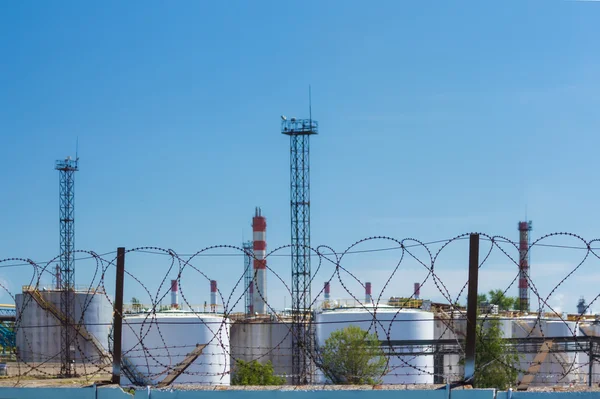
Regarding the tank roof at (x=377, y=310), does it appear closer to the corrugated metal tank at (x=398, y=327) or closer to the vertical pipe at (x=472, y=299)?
the corrugated metal tank at (x=398, y=327)

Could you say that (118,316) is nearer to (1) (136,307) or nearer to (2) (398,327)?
(2) (398,327)

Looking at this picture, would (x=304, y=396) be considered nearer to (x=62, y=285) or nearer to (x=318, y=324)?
(x=318, y=324)

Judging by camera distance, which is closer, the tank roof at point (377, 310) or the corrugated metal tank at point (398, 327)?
the corrugated metal tank at point (398, 327)

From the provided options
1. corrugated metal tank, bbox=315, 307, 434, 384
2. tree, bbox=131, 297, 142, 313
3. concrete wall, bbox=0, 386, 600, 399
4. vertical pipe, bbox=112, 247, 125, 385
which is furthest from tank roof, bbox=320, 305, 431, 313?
concrete wall, bbox=0, 386, 600, 399

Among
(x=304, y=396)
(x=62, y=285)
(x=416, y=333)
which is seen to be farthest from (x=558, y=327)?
(x=304, y=396)

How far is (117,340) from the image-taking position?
838 cm

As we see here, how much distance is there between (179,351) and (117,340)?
88.1ft

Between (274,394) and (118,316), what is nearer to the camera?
(274,394)

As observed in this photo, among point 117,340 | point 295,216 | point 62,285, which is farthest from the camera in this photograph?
point 62,285

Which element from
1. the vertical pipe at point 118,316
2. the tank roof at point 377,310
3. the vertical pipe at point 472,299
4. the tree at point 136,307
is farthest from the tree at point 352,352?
the vertical pipe at point 472,299

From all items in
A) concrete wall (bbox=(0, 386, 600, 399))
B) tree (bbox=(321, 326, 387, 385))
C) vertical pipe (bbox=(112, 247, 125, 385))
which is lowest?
tree (bbox=(321, 326, 387, 385))

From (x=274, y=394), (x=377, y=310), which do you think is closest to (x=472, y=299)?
(x=274, y=394)

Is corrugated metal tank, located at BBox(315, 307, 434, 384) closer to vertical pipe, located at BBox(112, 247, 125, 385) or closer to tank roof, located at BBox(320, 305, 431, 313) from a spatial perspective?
tank roof, located at BBox(320, 305, 431, 313)

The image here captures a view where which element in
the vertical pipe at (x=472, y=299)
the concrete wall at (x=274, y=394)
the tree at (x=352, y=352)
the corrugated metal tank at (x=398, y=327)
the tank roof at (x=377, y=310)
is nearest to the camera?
the concrete wall at (x=274, y=394)
